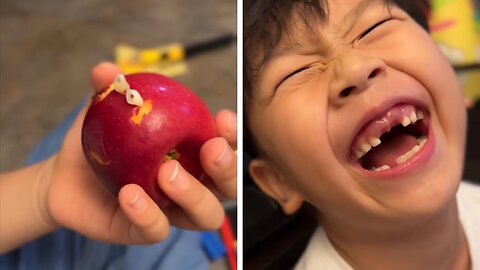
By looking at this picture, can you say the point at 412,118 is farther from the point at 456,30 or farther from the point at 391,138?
the point at 456,30

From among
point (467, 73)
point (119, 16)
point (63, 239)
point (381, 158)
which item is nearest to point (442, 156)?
point (381, 158)

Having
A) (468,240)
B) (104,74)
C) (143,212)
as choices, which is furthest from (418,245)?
(104,74)

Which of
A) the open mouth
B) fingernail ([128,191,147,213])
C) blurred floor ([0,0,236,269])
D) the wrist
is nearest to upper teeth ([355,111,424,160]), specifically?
the open mouth

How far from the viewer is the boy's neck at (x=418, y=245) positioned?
0.28 m

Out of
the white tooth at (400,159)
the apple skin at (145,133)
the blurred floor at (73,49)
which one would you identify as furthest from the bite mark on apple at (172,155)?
the blurred floor at (73,49)

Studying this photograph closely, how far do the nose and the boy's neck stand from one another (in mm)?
63

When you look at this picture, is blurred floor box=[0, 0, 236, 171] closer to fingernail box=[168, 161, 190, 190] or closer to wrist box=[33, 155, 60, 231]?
wrist box=[33, 155, 60, 231]

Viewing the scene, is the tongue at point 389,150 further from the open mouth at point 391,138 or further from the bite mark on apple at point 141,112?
the bite mark on apple at point 141,112

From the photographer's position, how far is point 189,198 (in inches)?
12.3

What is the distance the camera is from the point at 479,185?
0.32 m

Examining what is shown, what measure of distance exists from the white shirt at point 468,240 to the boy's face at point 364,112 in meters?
0.02

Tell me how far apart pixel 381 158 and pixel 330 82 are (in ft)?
0.13

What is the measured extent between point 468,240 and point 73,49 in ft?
2.01

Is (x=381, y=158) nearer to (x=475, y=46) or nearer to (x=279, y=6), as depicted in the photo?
(x=279, y=6)
